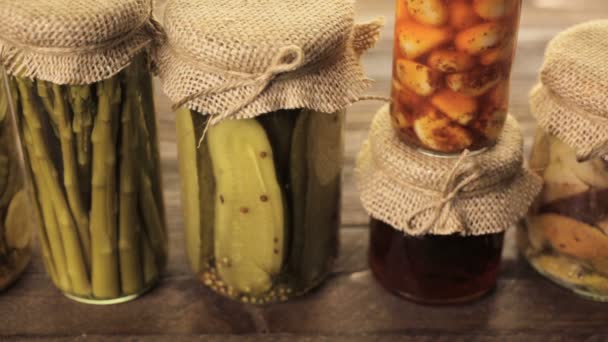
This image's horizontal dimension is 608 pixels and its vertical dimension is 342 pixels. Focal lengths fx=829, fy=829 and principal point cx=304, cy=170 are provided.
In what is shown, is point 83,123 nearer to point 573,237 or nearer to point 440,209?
point 440,209

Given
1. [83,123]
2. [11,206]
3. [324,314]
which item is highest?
[83,123]

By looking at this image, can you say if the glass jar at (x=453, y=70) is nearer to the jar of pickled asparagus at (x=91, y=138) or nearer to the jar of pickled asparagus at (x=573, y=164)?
the jar of pickled asparagus at (x=573, y=164)

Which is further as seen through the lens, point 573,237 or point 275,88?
point 573,237

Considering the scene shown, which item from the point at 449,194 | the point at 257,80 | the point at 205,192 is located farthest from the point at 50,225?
the point at 449,194

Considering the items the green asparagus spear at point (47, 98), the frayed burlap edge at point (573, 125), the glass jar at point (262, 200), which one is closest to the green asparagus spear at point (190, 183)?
the glass jar at point (262, 200)

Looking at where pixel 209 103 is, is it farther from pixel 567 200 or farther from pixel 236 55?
pixel 567 200

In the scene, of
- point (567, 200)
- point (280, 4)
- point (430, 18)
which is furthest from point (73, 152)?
point (567, 200)

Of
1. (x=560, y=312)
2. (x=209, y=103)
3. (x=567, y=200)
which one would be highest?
(x=209, y=103)
